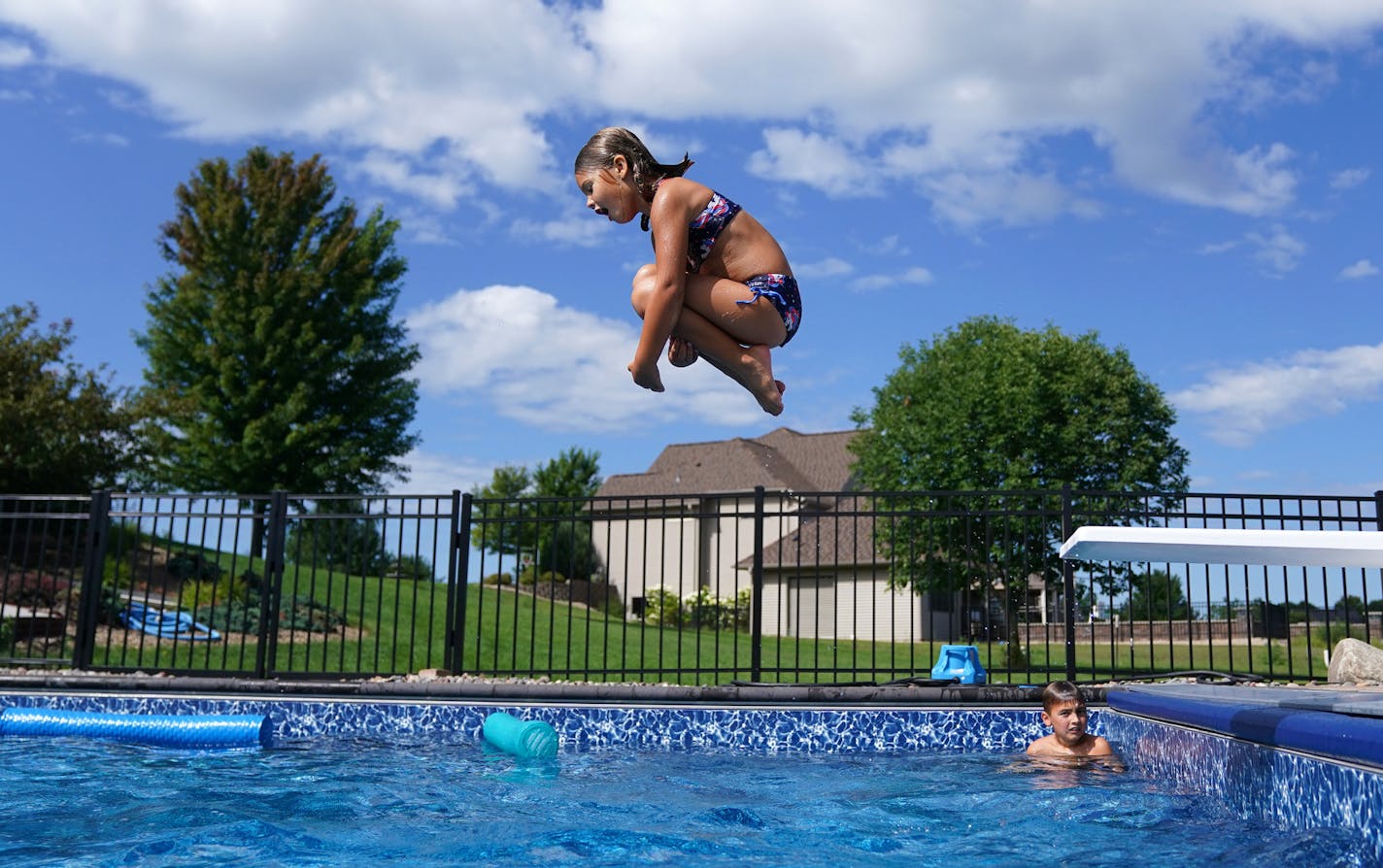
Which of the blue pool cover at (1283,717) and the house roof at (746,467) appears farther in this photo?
the house roof at (746,467)

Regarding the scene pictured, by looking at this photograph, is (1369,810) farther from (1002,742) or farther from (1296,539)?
(1002,742)

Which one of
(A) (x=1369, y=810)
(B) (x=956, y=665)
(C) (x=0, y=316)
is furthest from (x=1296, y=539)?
(C) (x=0, y=316)

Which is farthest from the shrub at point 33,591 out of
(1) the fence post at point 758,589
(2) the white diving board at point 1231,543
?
(2) the white diving board at point 1231,543

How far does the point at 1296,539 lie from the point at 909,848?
7.00 feet

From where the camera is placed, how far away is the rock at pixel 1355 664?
8.88 meters

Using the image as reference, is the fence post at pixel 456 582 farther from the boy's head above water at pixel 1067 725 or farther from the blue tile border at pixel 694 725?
the boy's head above water at pixel 1067 725

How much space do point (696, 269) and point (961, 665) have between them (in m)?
7.47

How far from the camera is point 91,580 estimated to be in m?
9.99

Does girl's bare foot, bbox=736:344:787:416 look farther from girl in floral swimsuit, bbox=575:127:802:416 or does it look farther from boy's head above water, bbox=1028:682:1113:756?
boy's head above water, bbox=1028:682:1113:756

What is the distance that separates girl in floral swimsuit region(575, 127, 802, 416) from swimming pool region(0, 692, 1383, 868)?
2.05 m

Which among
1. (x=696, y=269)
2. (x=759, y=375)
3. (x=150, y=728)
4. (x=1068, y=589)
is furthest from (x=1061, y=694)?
(x=150, y=728)

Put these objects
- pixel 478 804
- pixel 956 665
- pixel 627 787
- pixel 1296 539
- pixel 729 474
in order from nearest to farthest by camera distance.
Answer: pixel 1296 539 → pixel 478 804 → pixel 627 787 → pixel 956 665 → pixel 729 474

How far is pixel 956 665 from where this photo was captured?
9.86 meters

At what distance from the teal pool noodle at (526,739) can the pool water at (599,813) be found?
0.09 meters
